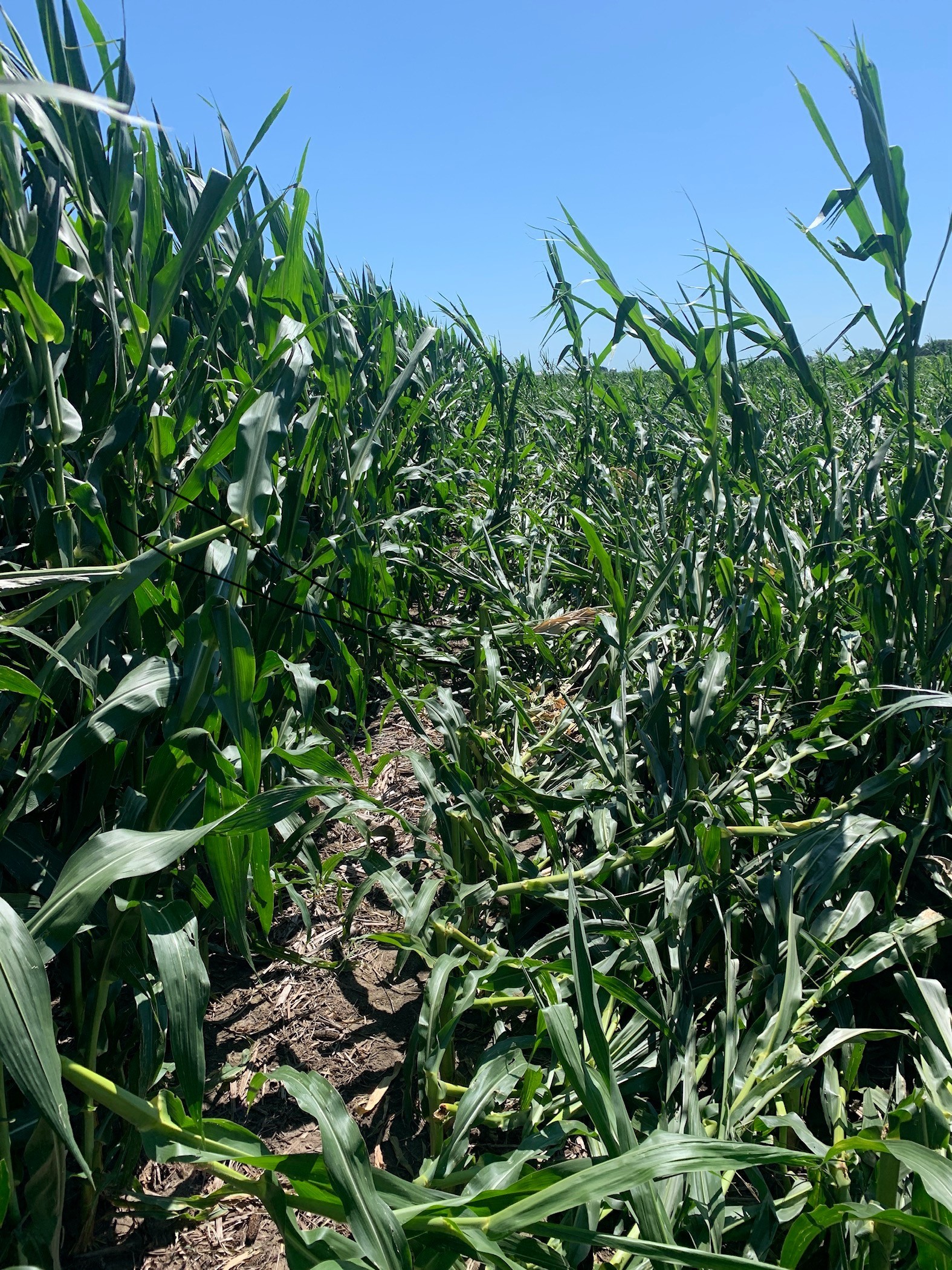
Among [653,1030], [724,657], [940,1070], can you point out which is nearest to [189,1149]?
[653,1030]

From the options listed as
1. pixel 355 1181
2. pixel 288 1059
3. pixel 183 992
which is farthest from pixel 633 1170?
pixel 288 1059

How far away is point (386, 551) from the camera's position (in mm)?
2184

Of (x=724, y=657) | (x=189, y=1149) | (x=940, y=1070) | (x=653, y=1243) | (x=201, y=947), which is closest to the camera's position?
(x=653, y=1243)

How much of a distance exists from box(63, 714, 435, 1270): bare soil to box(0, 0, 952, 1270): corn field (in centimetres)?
4

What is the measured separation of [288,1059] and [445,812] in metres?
0.40

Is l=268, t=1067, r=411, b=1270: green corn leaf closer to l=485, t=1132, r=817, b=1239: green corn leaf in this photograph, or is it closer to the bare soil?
l=485, t=1132, r=817, b=1239: green corn leaf

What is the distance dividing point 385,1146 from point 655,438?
11.3 ft

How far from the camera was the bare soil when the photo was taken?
90 cm

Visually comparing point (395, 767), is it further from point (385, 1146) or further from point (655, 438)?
point (655, 438)

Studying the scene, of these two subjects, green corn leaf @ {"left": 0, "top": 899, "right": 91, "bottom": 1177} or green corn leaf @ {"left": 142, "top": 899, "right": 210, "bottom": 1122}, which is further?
green corn leaf @ {"left": 142, "top": 899, "right": 210, "bottom": 1122}

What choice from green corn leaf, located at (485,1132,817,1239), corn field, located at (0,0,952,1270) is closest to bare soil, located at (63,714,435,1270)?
corn field, located at (0,0,952,1270)

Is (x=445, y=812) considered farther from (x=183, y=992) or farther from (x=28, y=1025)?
(x=28, y=1025)

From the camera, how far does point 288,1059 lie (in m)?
1.15

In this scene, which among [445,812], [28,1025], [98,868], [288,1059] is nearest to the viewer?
[28,1025]
